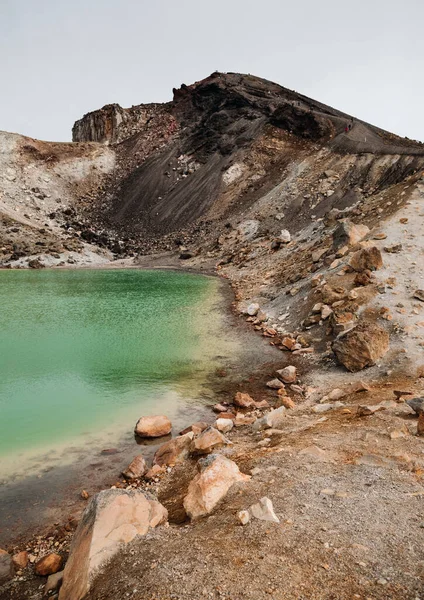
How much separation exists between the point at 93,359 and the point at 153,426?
7587mm

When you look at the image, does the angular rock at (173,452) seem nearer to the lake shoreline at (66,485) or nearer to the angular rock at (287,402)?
the lake shoreline at (66,485)

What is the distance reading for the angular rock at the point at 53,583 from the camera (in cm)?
606

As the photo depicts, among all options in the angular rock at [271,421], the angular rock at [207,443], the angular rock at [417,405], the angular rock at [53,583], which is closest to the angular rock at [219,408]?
the angular rock at [271,421]

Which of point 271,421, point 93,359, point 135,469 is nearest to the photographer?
point 135,469

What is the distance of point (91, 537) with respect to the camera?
5.94 m

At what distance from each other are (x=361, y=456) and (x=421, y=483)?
1292 mm

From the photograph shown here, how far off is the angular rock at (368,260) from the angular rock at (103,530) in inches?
654

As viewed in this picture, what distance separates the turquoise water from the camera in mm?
12180

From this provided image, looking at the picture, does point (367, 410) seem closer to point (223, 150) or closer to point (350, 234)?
point (350, 234)

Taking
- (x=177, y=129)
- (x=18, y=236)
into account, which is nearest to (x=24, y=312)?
(x=18, y=236)

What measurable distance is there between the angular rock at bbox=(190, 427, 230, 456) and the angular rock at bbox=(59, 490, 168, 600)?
2.81 metres

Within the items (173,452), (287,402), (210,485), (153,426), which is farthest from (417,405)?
(153,426)

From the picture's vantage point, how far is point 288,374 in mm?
15320

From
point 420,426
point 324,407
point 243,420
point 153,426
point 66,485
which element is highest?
point 420,426
